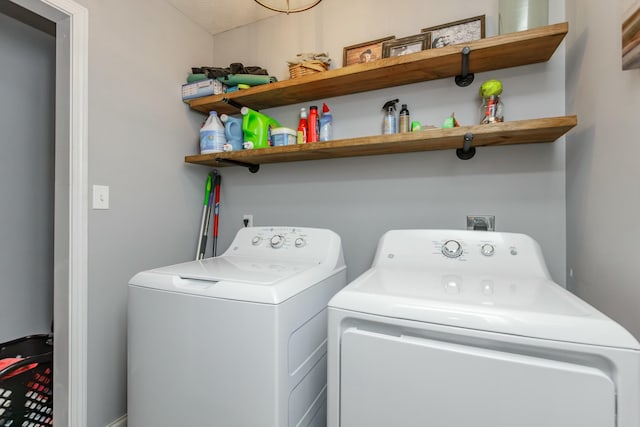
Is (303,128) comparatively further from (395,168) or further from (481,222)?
(481,222)

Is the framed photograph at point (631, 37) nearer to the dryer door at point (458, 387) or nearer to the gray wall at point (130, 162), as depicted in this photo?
the dryer door at point (458, 387)

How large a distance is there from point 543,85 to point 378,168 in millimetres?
843

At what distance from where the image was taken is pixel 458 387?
70 cm

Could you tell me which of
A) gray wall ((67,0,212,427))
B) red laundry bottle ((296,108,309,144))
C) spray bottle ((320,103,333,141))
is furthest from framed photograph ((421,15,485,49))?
gray wall ((67,0,212,427))

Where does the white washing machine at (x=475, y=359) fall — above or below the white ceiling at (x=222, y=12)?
below

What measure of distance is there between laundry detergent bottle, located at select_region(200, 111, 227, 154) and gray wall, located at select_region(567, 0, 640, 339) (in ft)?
5.83

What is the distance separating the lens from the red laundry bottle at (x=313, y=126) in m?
1.66

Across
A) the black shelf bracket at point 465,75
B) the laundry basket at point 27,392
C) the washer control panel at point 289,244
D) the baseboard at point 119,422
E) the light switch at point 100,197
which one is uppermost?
the black shelf bracket at point 465,75

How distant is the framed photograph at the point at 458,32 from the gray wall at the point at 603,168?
354mm

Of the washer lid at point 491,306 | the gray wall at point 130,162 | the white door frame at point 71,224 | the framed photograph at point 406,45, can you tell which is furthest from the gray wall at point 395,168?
the white door frame at point 71,224

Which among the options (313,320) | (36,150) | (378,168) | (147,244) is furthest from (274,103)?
(36,150)

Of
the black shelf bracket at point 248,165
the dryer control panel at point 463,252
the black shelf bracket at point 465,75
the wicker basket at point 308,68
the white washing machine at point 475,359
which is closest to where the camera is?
the white washing machine at point 475,359

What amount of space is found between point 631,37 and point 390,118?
90 cm

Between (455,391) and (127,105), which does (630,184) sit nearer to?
(455,391)
